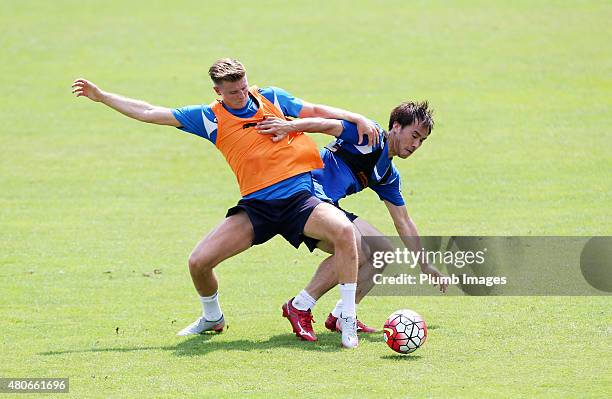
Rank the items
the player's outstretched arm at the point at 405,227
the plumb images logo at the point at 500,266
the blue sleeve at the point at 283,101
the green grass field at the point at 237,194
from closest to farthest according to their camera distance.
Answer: the green grass field at the point at 237,194 < the blue sleeve at the point at 283,101 < the player's outstretched arm at the point at 405,227 < the plumb images logo at the point at 500,266

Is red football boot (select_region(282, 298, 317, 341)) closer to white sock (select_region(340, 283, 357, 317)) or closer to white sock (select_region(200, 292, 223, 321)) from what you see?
white sock (select_region(340, 283, 357, 317))

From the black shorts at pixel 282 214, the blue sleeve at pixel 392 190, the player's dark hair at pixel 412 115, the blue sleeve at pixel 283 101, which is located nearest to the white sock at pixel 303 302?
the black shorts at pixel 282 214

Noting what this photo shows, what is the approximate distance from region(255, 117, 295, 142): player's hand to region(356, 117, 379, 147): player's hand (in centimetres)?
63

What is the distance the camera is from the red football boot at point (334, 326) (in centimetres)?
1014

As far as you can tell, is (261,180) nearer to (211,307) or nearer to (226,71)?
(226,71)

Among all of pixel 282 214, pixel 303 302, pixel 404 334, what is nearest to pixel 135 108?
pixel 282 214

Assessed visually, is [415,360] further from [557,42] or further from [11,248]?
[557,42]

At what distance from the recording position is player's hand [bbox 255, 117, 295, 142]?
31.5 ft

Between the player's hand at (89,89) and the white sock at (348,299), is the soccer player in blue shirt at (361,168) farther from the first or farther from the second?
the player's hand at (89,89)

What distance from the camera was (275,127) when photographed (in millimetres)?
9633

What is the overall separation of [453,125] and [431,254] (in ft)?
30.0

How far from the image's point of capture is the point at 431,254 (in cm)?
1292

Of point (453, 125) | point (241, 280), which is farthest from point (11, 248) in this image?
point (453, 125)

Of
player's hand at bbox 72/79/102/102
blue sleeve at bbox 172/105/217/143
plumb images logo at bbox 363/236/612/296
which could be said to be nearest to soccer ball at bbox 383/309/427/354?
plumb images logo at bbox 363/236/612/296
